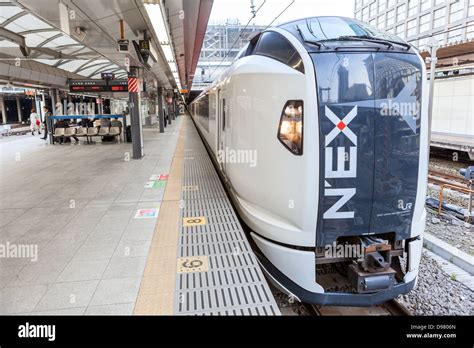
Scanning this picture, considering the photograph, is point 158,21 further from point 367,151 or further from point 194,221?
point 367,151

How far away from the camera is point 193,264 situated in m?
3.05

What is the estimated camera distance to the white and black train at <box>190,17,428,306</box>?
2719 millimetres

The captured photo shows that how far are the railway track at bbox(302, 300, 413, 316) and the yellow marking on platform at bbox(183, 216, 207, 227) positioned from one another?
5.09ft

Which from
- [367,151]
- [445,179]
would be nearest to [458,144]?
[445,179]

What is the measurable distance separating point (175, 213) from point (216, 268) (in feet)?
5.86

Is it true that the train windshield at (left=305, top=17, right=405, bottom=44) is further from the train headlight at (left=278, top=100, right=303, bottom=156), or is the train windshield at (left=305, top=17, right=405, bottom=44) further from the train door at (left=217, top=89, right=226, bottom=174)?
the train door at (left=217, top=89, right=226, bottom=174)

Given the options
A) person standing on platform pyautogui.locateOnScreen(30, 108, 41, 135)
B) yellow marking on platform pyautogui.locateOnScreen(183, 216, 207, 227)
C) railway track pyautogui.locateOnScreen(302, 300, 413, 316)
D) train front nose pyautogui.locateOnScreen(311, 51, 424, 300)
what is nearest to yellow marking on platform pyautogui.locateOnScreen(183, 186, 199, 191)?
yellow marking on platform pyautogui.locateOnScreen(183, 216, 207, 227)

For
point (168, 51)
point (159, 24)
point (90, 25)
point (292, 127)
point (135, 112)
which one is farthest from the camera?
point (168, 51)

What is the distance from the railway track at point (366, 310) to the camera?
123 inches

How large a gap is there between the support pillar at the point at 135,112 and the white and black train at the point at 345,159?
712 cm

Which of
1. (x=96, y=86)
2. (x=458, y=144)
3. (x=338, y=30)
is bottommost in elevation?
(x=458, y=144)

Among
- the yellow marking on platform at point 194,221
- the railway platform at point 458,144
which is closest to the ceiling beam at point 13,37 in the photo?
the yellow marking on platform at point 194,221

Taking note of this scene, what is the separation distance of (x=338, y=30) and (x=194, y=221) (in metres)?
2.68
